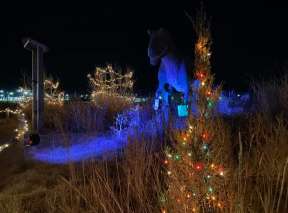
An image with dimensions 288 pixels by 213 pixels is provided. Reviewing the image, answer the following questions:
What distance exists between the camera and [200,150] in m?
2.96

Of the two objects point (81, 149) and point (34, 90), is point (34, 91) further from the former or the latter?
point (81, 149)

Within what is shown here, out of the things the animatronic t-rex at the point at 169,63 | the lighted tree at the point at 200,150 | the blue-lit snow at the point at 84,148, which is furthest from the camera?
the animatronic t-rex at the point at 169,63

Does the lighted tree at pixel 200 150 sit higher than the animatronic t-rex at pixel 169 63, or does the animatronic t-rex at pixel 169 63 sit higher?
the animatronic t-rex at pixel 169 63

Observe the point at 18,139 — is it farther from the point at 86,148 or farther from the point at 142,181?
the point at 142,181

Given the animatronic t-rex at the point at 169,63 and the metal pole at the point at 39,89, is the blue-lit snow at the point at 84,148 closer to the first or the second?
the metal pole at the point at 39,89

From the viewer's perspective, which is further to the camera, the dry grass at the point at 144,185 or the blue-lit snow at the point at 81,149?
the blue-lit snow at the point at 81,149

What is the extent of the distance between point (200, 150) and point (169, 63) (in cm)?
549

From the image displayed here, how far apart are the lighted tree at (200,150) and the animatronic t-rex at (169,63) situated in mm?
5114

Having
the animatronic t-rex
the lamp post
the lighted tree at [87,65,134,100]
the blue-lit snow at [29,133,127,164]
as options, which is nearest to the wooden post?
the lamp post

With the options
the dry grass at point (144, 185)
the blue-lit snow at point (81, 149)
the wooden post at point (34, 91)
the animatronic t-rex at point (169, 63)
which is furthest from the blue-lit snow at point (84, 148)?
the animatronic t-rex at point (169, 63)

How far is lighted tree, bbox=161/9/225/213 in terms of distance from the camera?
2922 mm

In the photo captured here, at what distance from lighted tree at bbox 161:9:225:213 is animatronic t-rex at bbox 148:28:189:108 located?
5.11 metres

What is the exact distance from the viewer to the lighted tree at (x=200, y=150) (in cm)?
292

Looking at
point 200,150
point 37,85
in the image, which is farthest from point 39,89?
point 200,150
